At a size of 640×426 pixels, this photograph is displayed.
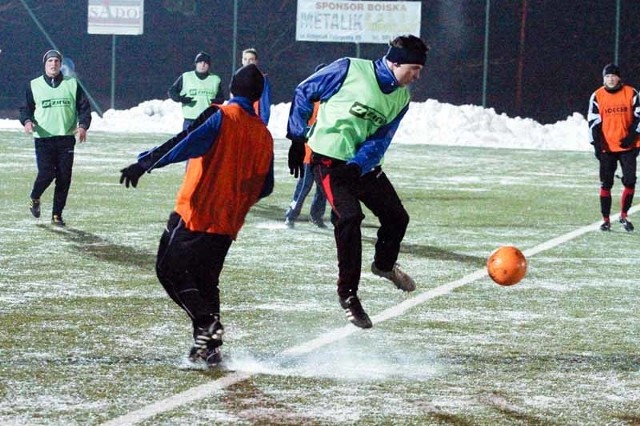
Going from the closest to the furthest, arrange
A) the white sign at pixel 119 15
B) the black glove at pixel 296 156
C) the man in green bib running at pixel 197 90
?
the black glove at pixel 296 156
the man in green bib running at pixel 197 90
the white sign at pixel 119 15

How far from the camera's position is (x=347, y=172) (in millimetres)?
9172

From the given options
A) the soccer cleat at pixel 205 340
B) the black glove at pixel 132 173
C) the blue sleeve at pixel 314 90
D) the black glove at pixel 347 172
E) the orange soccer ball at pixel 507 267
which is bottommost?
the soccer cleat at pixel 205 340

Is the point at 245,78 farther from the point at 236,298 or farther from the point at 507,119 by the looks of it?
the point at 507,119

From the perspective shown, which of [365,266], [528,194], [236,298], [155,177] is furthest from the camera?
[155,177]

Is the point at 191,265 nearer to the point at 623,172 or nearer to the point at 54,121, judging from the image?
the point at 54,121

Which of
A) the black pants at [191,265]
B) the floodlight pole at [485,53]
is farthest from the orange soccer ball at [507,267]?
the floodlight pole at [485,53]

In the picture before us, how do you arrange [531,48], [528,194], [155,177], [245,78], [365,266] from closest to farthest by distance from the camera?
[245,78] → [365,266] → [528,194] → [155,177] → [531,48]

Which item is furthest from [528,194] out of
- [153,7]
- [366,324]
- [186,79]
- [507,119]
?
[153,7]

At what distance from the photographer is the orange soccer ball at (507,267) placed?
9.34m

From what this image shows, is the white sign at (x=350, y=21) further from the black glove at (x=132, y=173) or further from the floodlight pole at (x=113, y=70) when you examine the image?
the black glove at (x=132, y=173)

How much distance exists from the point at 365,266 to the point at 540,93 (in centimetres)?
2240

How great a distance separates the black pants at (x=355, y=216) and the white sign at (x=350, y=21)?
1034 inches

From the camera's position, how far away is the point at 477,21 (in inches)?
1361

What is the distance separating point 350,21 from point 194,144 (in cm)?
2841
